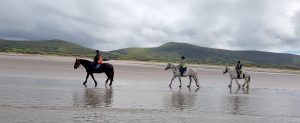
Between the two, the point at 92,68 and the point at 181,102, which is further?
the point at 92,68

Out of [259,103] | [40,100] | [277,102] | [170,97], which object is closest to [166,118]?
[40,100]

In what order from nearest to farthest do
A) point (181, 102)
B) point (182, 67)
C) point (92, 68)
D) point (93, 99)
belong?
point (93, 99)
point (181, 102)
point (92, 68)
point (182, 67)

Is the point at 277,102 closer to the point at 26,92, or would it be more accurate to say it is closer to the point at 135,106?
the point at 135,106

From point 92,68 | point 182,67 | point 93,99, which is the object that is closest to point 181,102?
point 93,99

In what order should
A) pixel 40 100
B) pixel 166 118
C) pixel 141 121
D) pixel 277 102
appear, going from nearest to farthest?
pixel 141 121, pixel 166 118, pixel 40 100, pixel 277 102

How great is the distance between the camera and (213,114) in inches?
656

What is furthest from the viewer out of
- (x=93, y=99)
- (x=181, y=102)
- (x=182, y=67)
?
(x=182, y=67)

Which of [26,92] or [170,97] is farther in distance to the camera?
[170,97]

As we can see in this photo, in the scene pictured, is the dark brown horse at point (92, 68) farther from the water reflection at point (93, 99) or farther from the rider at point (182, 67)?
the water reflection at point (93, 99)

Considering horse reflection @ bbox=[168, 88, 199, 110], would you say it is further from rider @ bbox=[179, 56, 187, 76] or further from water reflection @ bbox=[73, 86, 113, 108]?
rider @ bbox=[179, 56, 187, 76]

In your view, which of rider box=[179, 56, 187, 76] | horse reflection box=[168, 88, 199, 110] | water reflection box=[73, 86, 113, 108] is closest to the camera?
water reflection box=[73, 86, 113, 108]

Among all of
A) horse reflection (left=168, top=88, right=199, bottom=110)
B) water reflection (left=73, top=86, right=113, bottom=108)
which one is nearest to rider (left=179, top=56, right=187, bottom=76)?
horse reflection (left=168, top=88, right=199, bottom=110)

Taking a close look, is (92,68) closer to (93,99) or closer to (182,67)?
(182,67)

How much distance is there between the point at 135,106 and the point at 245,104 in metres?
6.40
